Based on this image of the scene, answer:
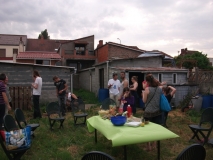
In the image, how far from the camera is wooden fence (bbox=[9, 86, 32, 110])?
→ 988 cm

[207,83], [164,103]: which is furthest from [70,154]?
[207,83]

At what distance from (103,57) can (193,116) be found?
1776cm

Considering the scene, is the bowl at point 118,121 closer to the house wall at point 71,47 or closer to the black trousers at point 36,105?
the black trousers at point 36,105

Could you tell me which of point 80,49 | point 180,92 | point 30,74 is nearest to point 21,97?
point 30,74

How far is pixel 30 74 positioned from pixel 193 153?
10.2m

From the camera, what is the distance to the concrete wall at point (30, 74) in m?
10.8

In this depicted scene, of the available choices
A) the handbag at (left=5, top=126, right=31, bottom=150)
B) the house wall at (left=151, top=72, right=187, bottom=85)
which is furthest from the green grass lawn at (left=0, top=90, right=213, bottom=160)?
the house wall at (left=151, top=72, right=187, bottom=85)

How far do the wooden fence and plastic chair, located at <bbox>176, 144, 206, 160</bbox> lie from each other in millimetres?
8958

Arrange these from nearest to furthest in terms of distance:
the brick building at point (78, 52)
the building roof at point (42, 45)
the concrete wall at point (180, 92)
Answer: the concrete wall at point (180, 92) < the brick building at point (78, 52) < the building roof at point (42, 45)

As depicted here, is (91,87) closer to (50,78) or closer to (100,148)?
(50,78)

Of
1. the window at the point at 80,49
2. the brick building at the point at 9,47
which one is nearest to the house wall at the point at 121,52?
the window at the point at 80,49

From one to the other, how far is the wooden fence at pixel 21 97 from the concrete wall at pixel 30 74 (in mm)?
988

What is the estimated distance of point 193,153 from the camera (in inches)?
89.4

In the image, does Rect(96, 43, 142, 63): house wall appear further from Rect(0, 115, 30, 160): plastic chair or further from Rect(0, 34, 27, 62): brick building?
Rect(0, 115, 30, 160): plastic chair
